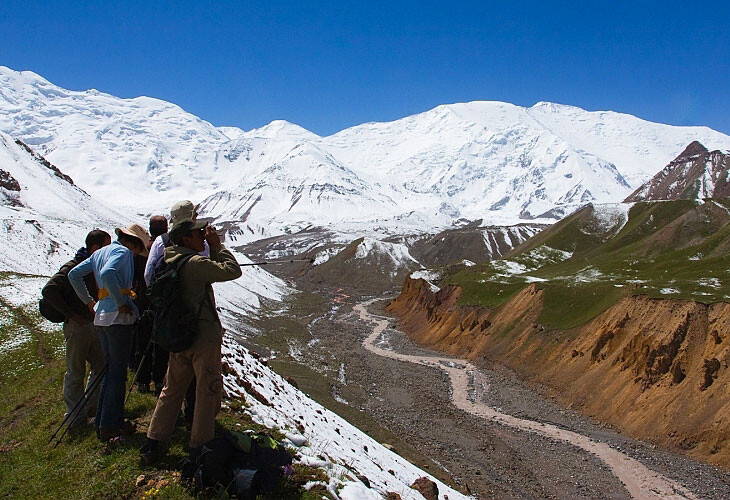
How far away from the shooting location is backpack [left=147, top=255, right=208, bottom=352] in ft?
23.2

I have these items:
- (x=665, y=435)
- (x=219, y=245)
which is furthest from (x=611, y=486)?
(x=219, y=245)

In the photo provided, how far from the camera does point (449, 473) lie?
82.8 ft

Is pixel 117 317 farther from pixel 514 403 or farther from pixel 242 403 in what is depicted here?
pixel 514 403

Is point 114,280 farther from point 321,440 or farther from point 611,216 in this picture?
point 611,216

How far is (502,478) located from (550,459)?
484 cm

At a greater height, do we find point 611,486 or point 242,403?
point 242,403

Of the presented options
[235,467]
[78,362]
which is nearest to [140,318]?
[78,362]

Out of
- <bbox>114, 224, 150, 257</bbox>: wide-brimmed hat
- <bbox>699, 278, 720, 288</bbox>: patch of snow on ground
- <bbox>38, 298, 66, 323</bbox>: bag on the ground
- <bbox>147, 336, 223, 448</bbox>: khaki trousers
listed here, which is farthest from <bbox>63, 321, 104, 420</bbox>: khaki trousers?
<bbox>699, 278, 720, 288</bbox>: patch of snow on ground

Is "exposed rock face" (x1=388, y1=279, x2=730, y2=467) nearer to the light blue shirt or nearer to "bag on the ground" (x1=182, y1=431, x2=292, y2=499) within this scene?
"bag on the ground" (x1=182, y1=431, x2=292, y2=499)

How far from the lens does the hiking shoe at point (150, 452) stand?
7672 mm

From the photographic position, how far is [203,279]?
7168 mm

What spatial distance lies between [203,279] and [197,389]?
1.60 m

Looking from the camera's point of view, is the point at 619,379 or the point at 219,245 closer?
the point at 219,245

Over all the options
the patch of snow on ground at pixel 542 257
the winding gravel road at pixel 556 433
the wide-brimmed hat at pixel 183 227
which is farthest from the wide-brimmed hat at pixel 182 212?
the patch of snow on ground at pixel 542 257
